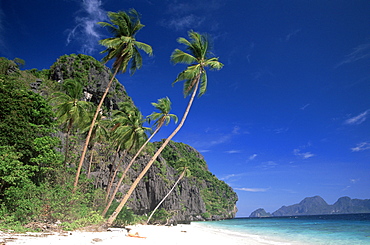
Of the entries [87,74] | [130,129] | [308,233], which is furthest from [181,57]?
[87,74]

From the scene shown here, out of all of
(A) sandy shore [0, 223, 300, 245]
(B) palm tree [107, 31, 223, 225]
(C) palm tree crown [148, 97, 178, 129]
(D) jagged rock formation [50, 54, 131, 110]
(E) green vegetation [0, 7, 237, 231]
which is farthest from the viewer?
(D) jagged rock formation [50, 54, 131, 110]

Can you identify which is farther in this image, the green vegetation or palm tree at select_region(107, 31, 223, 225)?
palm tree at select_region(107, 31, 223, 225)

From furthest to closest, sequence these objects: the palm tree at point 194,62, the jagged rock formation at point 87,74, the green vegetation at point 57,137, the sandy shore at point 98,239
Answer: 1. the jagged rock formation at point 87,74
2. the palm tree at point 194,62
3. the green vegetation at point 57,137
4. the sandy shore at point 98,239

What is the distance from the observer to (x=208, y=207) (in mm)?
97062

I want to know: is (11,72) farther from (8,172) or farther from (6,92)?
(8,172)

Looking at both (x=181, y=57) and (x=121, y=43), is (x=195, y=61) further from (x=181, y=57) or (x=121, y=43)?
(x=121, y=43)

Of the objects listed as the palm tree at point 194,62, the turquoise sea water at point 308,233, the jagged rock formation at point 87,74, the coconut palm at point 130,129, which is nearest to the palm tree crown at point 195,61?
the palm tree at point 194,62

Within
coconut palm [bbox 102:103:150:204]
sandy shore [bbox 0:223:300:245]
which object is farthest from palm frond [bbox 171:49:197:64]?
sandy shore [bbox 0:223:300:245]

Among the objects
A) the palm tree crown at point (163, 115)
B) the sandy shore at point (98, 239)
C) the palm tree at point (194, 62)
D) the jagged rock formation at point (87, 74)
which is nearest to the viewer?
the sandy shore at point (98, 239)

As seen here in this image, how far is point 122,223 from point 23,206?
1384 cm

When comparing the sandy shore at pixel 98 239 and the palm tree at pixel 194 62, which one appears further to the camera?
the palm tree at pixel 194 62

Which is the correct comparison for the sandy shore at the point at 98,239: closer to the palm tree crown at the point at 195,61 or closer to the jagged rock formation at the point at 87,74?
the palm tree crown at the point at 195,61

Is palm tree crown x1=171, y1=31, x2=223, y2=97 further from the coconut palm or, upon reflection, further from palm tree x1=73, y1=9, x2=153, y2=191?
the coconut palm

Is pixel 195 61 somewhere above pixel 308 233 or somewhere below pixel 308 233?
above
